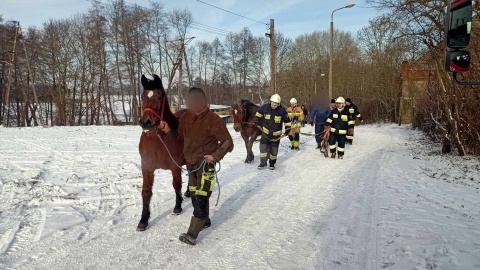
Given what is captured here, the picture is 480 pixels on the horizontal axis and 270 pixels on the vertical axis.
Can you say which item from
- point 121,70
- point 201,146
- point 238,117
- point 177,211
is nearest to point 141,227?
point 177,211

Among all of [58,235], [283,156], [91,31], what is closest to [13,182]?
[58,235]

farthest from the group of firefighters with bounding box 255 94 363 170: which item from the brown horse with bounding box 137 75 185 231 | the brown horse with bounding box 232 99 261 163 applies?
the brown horse with bounding box 137 75 185 231

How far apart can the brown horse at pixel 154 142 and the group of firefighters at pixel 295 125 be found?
456cm

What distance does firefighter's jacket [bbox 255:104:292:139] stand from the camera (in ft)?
30.2

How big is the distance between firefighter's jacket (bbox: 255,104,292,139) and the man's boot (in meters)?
5.39

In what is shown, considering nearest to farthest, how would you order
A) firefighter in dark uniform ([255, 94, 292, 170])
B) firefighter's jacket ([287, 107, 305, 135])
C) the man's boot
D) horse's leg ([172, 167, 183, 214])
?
the man's boot → horse's leg ([172, 167, 183, 214]) → firefighter in dark uniform ([255, 94, 292, 170]) → firefighter's jacket ([287, 107, 305, 135])

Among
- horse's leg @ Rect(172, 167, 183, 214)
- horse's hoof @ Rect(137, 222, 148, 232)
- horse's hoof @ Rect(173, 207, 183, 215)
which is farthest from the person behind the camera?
horse's hoof @ Rect(173, 207, 183, 215)

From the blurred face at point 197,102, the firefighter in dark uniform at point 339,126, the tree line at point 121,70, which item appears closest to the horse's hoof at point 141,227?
the blurred face at point 197,102

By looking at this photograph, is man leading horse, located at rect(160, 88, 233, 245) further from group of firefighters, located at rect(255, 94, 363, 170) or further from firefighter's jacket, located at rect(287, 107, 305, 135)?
firefighter's jacket, located at rect(287, 107, 305, 135)

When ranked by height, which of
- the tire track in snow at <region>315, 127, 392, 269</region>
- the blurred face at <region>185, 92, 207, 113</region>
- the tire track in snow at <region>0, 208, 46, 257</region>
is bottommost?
the tire track in snow at <region>315, 127, 392, 269</region>

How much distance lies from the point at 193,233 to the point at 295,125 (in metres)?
9.23

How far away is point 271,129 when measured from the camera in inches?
363

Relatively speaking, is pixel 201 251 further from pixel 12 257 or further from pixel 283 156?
pixel 283 156

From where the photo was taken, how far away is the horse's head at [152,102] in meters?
4.15
